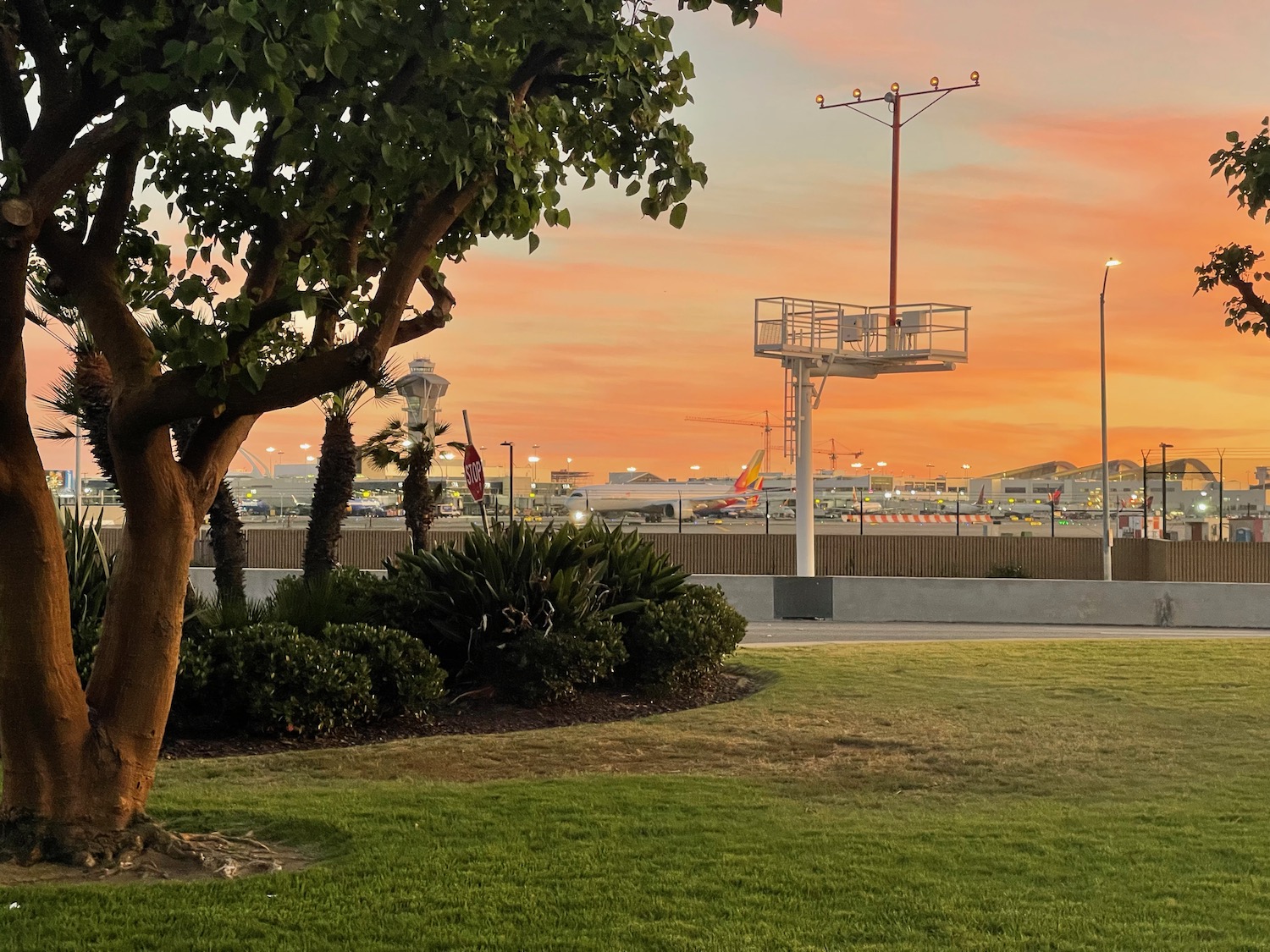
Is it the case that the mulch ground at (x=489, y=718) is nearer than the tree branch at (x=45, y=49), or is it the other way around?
the tree branch at (x=45, y=49)

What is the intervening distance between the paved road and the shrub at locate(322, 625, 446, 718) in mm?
9436

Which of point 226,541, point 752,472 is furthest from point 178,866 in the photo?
point 752,472

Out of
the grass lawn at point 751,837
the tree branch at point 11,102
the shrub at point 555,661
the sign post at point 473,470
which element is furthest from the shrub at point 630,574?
the tree branch at point 11,102

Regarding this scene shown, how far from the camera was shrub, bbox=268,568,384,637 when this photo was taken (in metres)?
12.3

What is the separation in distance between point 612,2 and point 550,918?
4.16m

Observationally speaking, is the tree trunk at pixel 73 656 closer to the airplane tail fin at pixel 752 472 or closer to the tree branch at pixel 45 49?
the tree branch at pixel 45 49

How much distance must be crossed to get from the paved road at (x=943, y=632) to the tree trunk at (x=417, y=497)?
5430mm

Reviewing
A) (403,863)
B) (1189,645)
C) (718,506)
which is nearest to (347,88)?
(403,863)

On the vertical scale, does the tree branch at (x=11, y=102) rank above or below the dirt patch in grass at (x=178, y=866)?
above

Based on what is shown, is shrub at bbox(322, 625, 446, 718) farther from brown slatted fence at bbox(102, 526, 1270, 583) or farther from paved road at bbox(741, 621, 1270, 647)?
brown slatted fence at bbox(102, 526, 1270, 583)

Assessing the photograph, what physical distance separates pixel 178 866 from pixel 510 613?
5.91m

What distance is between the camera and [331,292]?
710 centimetres

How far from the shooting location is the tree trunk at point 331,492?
18.7 m

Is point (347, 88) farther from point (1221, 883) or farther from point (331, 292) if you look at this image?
point (1221, 883)
